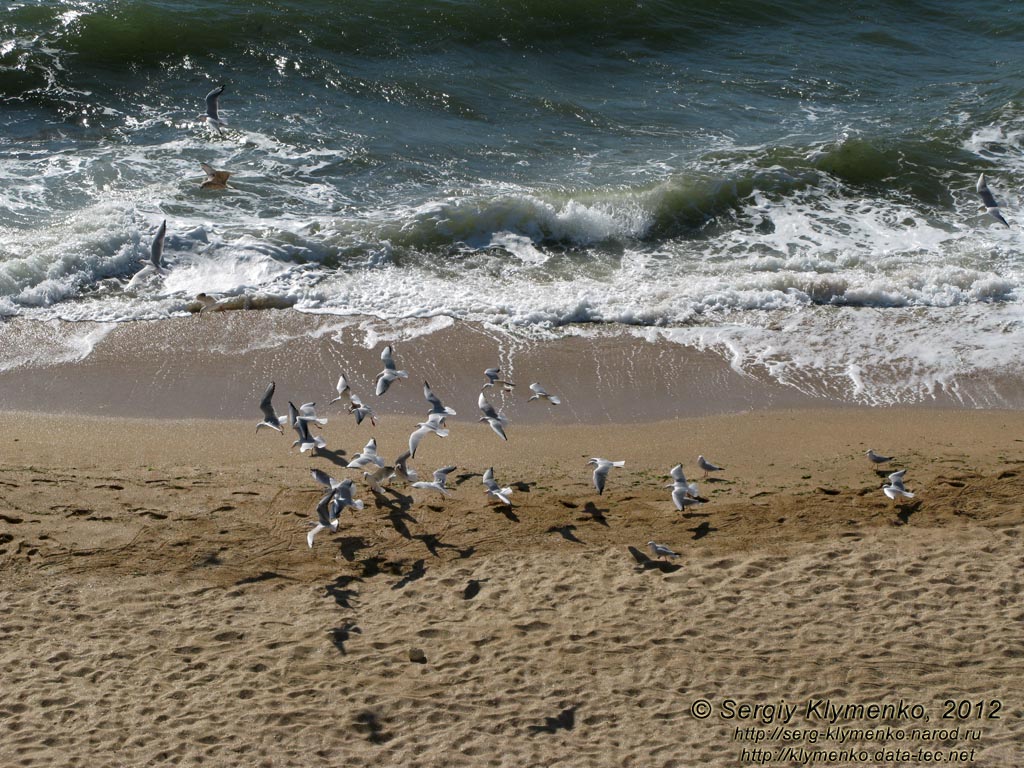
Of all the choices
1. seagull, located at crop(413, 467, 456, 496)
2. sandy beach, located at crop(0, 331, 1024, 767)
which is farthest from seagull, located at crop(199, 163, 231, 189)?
seagull, located at crop(413, 467, 456, 496)

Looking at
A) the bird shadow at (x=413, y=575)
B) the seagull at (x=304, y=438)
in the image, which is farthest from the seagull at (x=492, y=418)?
the bird shadow at (x=413, y=575)

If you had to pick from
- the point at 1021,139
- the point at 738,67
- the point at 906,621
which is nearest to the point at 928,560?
the point at 906,621

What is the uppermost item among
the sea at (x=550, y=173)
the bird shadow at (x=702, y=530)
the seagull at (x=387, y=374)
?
the sea at (x=550, y=173)

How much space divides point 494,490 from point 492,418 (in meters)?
0.85

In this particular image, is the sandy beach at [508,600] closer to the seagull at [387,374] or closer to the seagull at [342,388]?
the seagull at [342,388]

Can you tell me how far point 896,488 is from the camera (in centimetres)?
691

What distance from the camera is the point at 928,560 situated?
6305 millimetres

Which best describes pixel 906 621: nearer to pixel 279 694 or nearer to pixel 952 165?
pixel 279 694

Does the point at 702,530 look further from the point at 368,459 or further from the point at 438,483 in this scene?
the point at 368,459

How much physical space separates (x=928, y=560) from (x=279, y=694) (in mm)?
3763

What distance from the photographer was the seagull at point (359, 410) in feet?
25.2

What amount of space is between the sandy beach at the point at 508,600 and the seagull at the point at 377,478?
0.07 m

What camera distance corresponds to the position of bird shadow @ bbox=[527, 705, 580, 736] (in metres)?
5.08

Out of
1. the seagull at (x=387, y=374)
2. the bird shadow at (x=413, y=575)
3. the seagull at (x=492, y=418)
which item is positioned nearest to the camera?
the bird shadow at (x=413, y=575)
